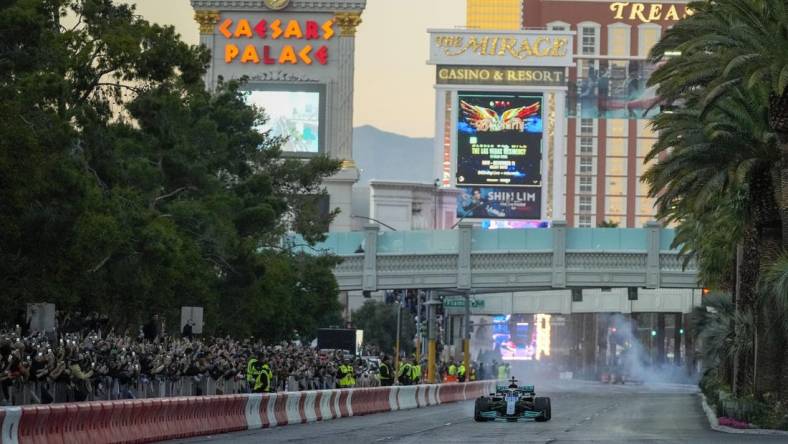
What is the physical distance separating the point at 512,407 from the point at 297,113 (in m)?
87.7

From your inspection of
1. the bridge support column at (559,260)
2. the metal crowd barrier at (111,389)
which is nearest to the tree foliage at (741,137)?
Answer: the metal crowd barrier at (111,389)

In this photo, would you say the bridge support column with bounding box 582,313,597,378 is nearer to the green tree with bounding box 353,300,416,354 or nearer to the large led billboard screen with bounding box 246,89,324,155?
the green tree with bounding box 353,300,416,354

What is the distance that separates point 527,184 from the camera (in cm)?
13400

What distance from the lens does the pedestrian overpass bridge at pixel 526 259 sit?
83250 mm

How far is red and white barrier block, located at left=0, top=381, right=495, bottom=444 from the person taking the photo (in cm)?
2497

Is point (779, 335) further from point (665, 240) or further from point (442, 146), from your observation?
point (442, 146)

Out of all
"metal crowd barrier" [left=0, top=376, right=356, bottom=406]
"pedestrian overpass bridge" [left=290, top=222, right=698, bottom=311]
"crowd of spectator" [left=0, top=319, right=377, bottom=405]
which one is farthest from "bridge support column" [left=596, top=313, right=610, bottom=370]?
"metal crowd barrier" [left=0, top=376, right=356, bottom=406]

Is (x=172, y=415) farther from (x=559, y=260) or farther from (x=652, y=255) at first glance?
(x=652, y=255)

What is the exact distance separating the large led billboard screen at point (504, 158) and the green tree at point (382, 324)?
12283 mm

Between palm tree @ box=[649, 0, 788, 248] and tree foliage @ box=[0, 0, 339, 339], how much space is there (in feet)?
49.3

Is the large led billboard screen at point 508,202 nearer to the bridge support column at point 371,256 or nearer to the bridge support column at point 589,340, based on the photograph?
the bridge support column at point 371,256

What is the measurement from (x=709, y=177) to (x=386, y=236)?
40.9m

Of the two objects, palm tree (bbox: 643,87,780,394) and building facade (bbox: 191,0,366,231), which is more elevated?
building facade (bbox: 191,0,366,231)

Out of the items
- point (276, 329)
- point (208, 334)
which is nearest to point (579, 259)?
point (276, 329)
